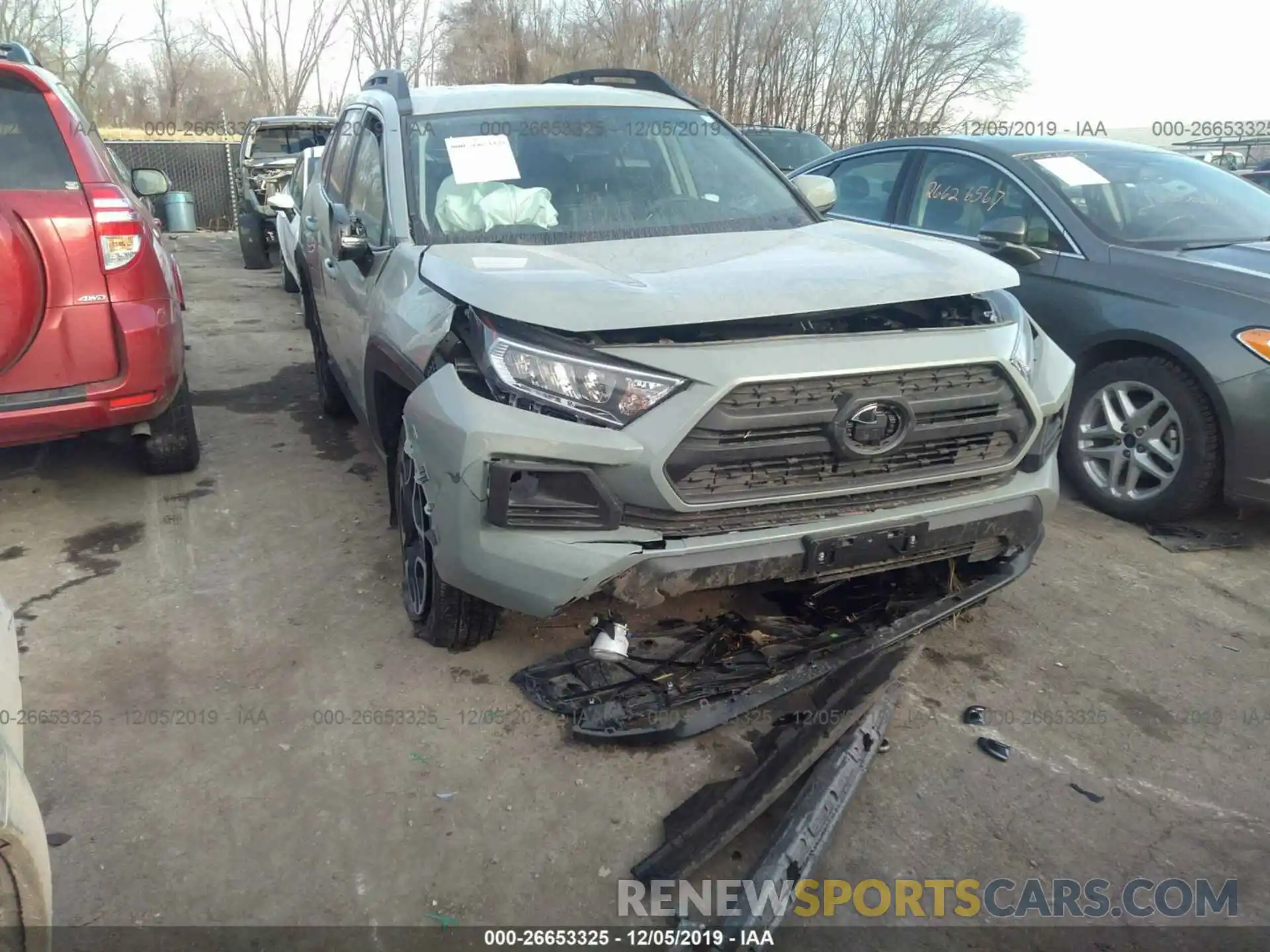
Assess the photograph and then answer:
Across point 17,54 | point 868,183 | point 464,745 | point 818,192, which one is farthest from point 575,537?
point 868,183

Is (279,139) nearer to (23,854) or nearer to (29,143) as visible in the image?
(29,143)

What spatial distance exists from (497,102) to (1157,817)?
3.34 metres

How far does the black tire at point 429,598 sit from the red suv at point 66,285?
1.44 meters

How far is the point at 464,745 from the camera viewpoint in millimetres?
2664

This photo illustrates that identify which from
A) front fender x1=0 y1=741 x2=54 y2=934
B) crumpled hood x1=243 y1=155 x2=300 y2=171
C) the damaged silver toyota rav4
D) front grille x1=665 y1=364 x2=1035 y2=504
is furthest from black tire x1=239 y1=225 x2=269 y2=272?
front fender x1=0 y1=741 x2=54 y2=934

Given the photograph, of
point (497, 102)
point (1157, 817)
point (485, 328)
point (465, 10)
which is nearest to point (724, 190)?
point (497, 102)

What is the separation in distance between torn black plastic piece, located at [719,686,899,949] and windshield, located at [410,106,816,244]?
1.86 meters

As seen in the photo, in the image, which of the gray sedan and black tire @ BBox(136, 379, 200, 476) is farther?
black tire @ BBox(136, 379, 200, 476)

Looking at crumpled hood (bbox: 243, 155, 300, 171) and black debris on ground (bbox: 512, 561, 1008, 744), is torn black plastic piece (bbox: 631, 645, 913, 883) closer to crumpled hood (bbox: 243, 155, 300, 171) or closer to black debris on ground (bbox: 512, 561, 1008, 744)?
black debris on ground (bbox: 512, 561, 1008, 744)

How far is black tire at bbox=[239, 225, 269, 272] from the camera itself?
462 inches

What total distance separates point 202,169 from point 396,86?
15.6 metres

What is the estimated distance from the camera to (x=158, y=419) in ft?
14.5

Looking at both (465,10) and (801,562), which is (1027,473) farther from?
(465,10)

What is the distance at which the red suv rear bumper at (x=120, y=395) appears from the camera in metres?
3.61
